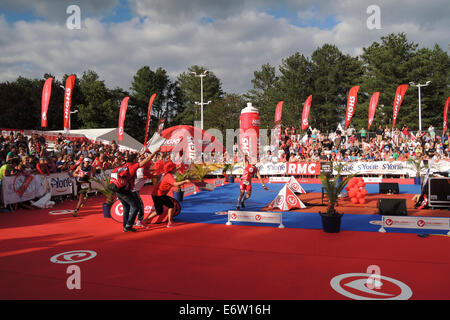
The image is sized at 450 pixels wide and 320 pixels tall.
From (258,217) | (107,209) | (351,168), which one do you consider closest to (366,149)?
(351,168)

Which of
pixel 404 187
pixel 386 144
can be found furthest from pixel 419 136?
pixel 404 187

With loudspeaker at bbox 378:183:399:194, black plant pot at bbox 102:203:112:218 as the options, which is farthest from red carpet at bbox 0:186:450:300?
loudspeaker at bbox 378:183:399:194

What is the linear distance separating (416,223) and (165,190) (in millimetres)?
6816

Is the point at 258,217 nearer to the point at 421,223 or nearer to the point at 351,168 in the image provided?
the point at 421,223

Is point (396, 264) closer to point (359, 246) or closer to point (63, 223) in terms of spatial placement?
point (359, 246)

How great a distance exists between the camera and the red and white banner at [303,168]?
23139 mm

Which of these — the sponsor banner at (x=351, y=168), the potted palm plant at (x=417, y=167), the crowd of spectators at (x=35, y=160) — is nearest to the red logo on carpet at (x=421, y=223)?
the crowd of spectators at (x=35, y=160)

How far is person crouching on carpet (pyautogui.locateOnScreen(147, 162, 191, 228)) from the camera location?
8.48m

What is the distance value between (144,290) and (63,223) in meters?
6.41

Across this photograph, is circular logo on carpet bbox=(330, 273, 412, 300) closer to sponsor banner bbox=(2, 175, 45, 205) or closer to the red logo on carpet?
the red logo on carpet

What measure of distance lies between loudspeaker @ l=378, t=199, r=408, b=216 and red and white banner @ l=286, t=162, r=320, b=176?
13.6 meters
